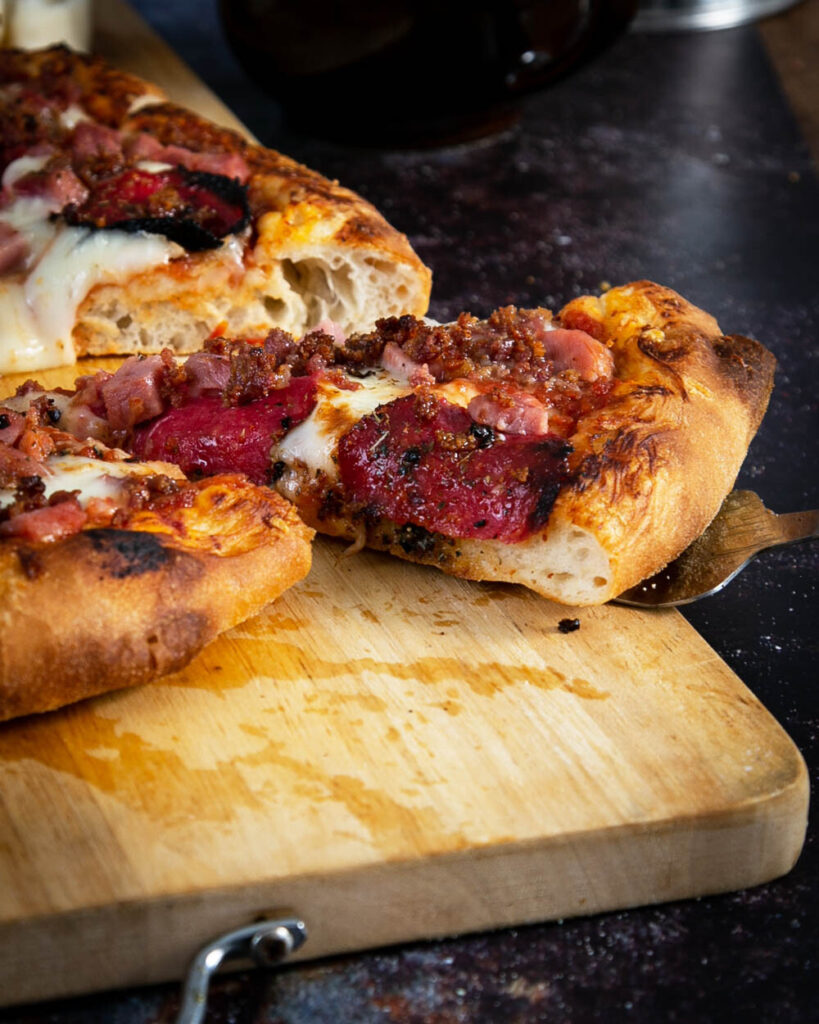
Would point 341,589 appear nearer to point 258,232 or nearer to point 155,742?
point 155,742

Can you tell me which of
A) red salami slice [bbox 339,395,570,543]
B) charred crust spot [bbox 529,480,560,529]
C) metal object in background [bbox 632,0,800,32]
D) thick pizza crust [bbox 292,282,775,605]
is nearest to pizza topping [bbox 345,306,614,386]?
thick pizza crust [bbox 292,282,775,605]

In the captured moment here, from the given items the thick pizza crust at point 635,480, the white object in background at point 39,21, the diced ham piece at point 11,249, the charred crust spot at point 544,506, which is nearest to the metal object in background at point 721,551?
the thick pizza crust at point 635,480

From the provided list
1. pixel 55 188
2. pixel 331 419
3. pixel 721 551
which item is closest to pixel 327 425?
pixel 331 419

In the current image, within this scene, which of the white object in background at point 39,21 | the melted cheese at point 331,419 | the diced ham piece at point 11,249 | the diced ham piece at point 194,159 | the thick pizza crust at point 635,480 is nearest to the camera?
the thick pizza crust at point 635,480

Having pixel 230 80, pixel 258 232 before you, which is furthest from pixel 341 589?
pixel 230 80

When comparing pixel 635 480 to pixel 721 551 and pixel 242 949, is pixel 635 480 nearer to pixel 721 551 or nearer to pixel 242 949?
pixel 721 551

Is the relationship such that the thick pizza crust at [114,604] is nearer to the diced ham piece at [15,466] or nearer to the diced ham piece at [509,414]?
the diced ham piece at [15,466]

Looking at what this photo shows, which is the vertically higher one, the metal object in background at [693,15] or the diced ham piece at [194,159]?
the diced ham piece at [194,159]
